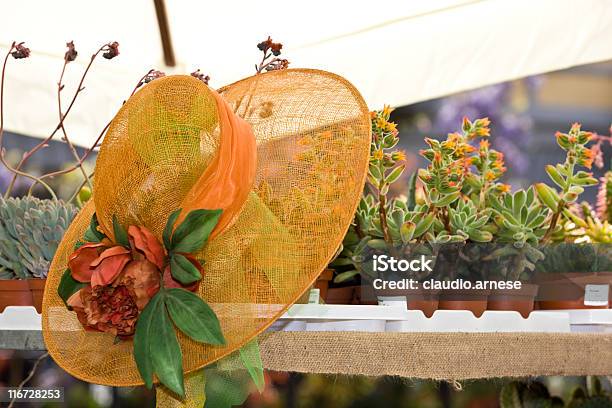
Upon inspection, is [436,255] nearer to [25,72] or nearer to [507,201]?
[507,201]

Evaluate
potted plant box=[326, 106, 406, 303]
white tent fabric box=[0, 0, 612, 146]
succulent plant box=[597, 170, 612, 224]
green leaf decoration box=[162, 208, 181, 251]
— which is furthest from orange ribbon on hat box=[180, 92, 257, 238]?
white tent fabric box=[0, 0, 612, 146]

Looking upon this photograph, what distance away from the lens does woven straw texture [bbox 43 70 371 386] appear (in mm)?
798

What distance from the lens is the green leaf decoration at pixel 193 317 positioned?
0.76 meters

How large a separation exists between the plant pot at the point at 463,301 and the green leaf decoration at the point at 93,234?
0.45m

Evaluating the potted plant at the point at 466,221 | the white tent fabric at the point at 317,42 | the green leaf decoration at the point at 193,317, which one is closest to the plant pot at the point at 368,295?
the potted plant at the point at 466,221

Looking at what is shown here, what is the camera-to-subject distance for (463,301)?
1.06 metres

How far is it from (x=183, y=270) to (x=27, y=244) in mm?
455

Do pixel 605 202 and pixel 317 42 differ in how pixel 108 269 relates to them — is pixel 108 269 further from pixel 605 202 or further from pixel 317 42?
pixel 317 42

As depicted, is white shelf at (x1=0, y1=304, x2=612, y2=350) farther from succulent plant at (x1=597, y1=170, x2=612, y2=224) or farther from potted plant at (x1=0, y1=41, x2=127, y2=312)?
succulent plant at (x1=597, y1=170, x2=612, y2=224)

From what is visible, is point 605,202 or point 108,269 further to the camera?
point 605,202

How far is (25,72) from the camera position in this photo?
1699mm

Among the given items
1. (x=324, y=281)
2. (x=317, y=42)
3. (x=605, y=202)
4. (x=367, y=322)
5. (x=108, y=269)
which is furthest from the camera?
(x=317, y=42)

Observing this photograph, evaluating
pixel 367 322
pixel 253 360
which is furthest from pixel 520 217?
pixel 253 360

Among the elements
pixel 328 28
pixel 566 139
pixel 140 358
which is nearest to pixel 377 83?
pixel 328 28
